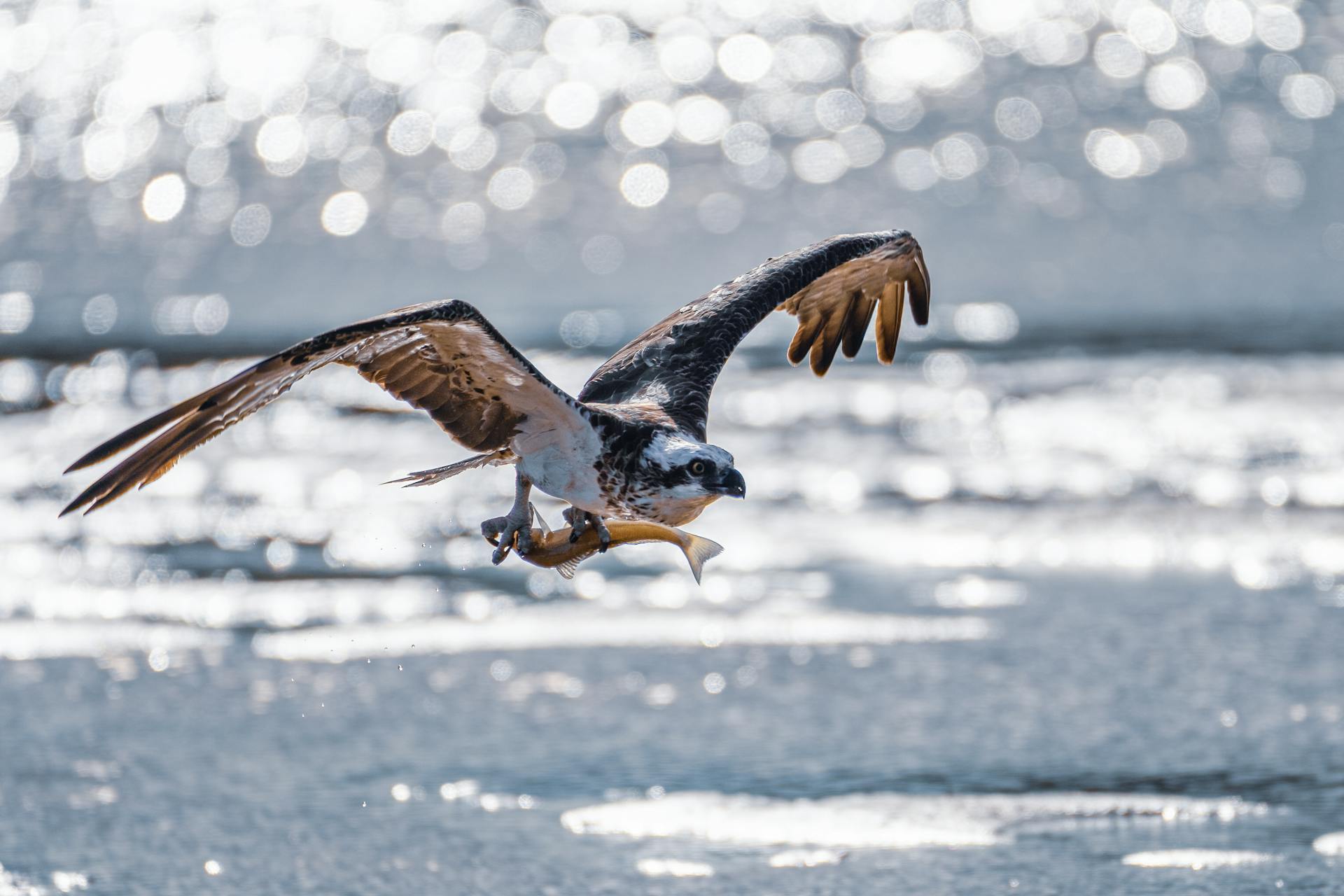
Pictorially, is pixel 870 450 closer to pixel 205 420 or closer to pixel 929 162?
pixel 205 420

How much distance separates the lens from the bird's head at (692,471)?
19.9ft

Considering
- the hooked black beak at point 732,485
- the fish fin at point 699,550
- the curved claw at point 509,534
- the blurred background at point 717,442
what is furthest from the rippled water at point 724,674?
the hooked black beak at point 732,485

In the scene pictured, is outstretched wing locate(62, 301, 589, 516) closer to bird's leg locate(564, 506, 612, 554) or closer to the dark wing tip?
bird's leg locate(564, 506, 612, 554)

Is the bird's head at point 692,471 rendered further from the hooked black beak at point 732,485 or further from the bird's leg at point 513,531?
the bird's leg at point 513,531

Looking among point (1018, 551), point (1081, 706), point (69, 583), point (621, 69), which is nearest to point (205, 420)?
point (1081, 706)

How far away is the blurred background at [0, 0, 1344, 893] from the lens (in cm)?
766

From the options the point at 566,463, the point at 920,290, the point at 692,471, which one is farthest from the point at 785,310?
the point at 692,471

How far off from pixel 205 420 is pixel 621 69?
2588cm

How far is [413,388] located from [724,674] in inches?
146

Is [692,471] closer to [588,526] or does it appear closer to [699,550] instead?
[699,550]

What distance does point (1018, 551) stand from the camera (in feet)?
39.6

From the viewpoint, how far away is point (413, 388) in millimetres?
6383

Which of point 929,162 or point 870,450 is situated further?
point 929,162

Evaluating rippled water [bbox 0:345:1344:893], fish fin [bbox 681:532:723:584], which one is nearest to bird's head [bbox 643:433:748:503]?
fish fin [bbox 681:532:723:584]
